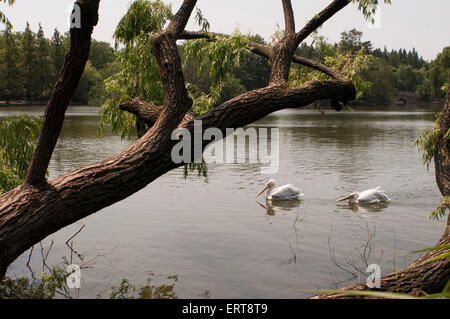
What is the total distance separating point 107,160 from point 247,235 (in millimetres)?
5745

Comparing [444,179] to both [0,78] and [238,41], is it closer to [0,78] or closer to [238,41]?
[238,41]

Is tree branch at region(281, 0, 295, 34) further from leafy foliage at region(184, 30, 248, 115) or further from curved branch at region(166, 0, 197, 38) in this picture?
curved branch at region(166, 0, 197, 38)

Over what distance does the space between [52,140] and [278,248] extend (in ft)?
18.6

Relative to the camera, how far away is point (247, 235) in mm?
9445

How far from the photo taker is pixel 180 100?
4.50m

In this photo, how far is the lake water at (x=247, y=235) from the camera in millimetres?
7164

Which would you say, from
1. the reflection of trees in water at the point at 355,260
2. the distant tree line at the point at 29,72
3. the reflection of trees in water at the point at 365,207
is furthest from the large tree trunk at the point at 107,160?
the distant tree line at the point at 29,72

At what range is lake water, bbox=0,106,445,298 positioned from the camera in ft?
23.5

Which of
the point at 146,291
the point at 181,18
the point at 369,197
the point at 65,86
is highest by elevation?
the point at 181,18

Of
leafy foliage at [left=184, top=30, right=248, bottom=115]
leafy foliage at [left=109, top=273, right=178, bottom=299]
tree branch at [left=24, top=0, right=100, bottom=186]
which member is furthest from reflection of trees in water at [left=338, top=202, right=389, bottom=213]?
tree branch at [left=24, top=0, right=100, bottom=186]

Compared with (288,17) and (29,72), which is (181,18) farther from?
(29,72)

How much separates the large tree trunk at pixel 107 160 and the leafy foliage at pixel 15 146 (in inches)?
71.8

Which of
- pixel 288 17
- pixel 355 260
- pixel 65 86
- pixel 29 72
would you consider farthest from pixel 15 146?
pixel 29 72

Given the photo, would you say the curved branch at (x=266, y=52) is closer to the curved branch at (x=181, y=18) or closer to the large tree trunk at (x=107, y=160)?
the large tree trunk at (x=107, y=160)
